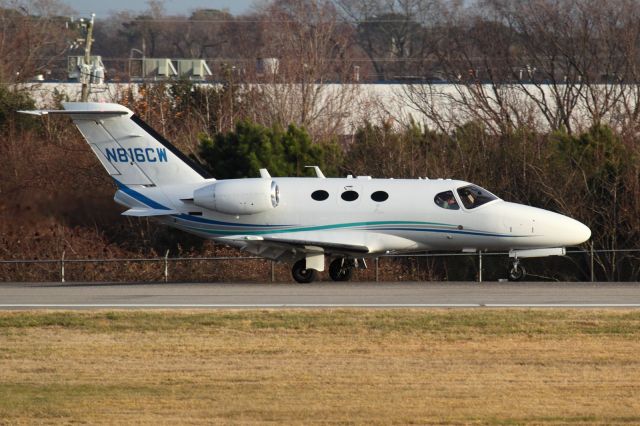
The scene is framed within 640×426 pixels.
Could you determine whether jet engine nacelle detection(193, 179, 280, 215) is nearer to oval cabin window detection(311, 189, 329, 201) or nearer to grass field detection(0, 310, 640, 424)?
oval cabin window detection(311, 189, 329, 201)

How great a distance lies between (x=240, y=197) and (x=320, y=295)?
3862 mm

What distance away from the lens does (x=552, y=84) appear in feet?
186

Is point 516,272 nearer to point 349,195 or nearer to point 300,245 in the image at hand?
point 349,195

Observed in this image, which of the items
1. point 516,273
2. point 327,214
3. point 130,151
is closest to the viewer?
point 327,214


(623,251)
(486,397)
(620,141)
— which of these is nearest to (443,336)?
(486,397)

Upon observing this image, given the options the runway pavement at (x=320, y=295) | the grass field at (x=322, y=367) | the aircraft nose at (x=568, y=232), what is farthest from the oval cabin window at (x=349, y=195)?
the grass field at (x=322, y=367)

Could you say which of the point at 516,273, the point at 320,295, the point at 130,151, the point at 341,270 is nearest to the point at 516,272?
the point at 516,273

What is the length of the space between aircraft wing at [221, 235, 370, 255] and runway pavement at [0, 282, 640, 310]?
75cm

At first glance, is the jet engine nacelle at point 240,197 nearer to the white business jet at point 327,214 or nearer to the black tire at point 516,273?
the white business jet at point 327,214

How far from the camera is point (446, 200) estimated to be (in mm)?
27234

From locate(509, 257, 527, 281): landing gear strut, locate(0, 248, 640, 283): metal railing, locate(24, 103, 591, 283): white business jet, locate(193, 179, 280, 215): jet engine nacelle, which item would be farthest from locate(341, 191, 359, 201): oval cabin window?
locate(509, 257, 527, 281): landing gear strut

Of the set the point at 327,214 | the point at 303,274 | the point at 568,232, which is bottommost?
the point at 303,274

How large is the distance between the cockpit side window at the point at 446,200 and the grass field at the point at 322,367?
6.66 m

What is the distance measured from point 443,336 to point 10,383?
637 cm
